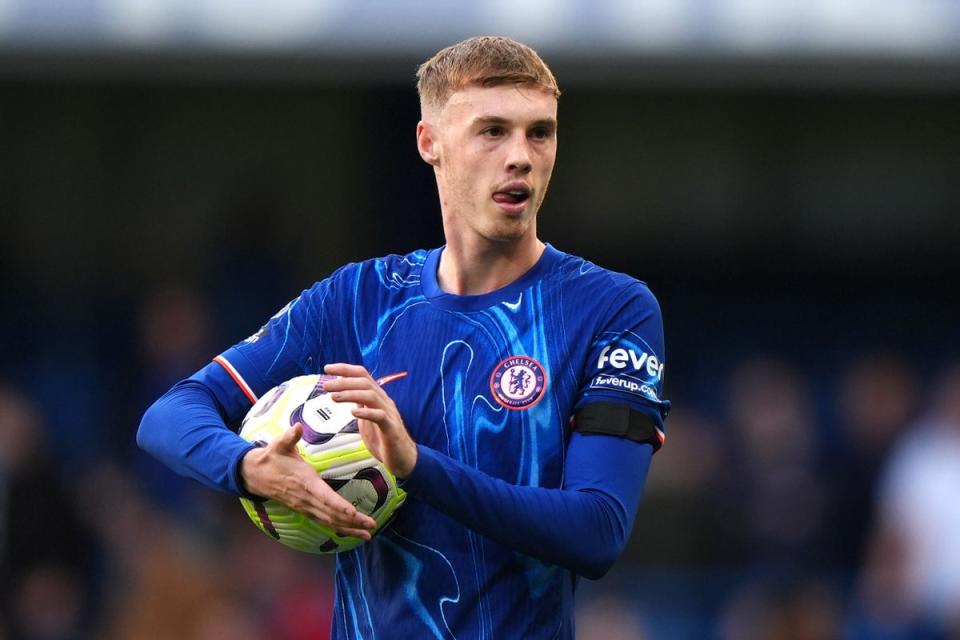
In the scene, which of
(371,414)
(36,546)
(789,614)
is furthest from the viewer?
(36,546)

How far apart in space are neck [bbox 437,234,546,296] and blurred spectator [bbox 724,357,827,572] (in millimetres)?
5845

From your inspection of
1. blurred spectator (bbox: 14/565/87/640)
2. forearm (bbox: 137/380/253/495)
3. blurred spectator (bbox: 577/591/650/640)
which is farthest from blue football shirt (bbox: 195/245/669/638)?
blurred spectator (bbox: 14/565/87/640)

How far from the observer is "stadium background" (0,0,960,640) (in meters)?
8.77

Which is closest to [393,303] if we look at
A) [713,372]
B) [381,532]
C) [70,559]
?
[381,532]

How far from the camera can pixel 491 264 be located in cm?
385

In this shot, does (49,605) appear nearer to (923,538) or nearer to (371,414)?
→ (923,538)

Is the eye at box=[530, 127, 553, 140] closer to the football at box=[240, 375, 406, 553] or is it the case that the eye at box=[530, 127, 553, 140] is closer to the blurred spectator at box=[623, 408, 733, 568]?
the football at box=[240, 375, 406, 553]

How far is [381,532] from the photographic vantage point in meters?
3.73

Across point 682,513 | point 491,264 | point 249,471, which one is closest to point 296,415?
point 249,471

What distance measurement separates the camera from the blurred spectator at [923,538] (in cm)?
821

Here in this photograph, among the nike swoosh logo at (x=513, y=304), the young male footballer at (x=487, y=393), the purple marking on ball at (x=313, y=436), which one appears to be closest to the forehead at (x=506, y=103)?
the young male footballer at (x=487, y=393)

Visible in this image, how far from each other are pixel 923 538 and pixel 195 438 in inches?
220

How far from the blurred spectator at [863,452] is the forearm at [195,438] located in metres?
6.11

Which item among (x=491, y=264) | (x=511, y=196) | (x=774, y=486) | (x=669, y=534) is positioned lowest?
(x=669, y=534)
